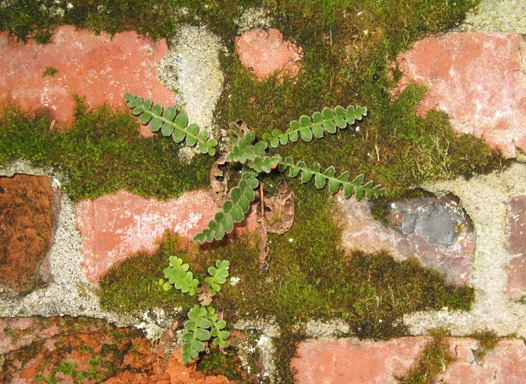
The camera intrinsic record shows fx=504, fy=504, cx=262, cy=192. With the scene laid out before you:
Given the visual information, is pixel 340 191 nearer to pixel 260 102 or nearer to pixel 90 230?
pixel 260 102

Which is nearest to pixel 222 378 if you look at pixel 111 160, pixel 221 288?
pixel 221 288

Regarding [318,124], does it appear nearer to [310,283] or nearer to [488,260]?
[310,283]

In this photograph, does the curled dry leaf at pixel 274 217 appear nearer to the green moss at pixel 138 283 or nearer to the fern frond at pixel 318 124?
the fern frond at pixel 318 124

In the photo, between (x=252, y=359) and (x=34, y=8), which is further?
(x=252, y=359)

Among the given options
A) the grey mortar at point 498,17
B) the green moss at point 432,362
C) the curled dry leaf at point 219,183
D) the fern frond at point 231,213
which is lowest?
the green moss at point 432,362

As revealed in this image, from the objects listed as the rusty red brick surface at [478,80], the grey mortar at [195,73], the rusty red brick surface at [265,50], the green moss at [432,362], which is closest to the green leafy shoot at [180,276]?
the grey mortar at [195,73]

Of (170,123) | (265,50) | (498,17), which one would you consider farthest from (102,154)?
(498,17)
